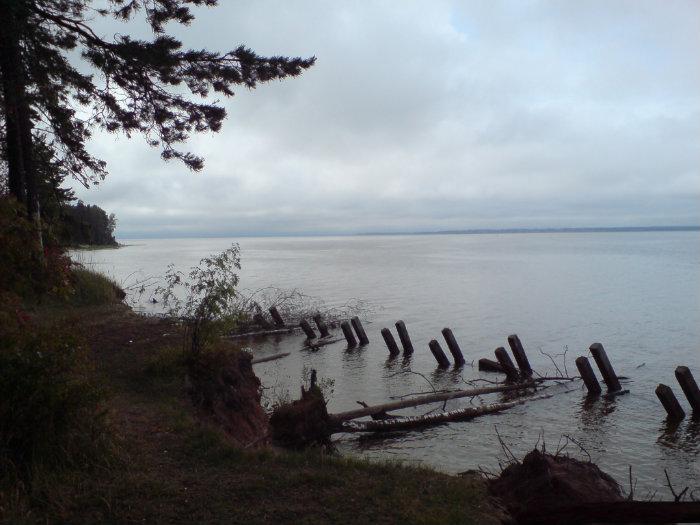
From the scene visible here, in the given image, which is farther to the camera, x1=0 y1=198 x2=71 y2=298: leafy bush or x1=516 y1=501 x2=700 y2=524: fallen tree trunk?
x1=0 y1=198 x2=71 y2=298: leafy bush

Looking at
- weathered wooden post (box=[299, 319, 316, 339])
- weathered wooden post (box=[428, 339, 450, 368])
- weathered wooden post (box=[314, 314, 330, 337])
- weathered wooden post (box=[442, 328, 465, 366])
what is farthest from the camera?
weathered wooden post (box=[314, 314, 330, 337])

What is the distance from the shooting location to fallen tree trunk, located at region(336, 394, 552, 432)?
1069 cm

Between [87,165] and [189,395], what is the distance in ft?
25.1

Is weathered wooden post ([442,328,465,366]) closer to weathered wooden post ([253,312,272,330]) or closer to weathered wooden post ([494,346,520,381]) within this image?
weathered wooden post ([494,346,520,381])

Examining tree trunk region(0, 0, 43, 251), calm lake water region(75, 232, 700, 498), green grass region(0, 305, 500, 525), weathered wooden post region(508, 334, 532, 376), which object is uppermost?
tree trunk region(0, 0, 43, 251)

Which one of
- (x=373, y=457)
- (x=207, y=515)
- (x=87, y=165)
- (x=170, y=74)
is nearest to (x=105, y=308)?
(x=87, y=165)

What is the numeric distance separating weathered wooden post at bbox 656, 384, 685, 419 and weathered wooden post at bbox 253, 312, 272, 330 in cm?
1487

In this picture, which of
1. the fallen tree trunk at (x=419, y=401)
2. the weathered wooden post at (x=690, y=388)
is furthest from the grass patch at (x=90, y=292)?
the weathered wooden post at (x=690, y=388)

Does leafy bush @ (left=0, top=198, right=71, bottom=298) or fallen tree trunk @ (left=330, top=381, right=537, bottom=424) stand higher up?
leafy bush @ (left=0, top=198, right=71, bottom=298)

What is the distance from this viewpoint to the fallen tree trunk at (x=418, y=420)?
35.1 ft

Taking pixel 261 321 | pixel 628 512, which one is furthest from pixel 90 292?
pixel 628 512

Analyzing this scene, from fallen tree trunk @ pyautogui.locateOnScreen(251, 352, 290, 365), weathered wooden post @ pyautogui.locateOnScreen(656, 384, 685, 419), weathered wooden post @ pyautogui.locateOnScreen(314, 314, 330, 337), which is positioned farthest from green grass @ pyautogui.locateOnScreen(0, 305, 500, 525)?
weathered wooden post @ pyautogui.locateOnScreen(314, 314, 330, 337)

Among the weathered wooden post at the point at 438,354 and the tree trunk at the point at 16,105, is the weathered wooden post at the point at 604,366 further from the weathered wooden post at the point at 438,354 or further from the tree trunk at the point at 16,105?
the tree trunk at the point at 16,105

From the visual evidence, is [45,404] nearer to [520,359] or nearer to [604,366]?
[604,366]
